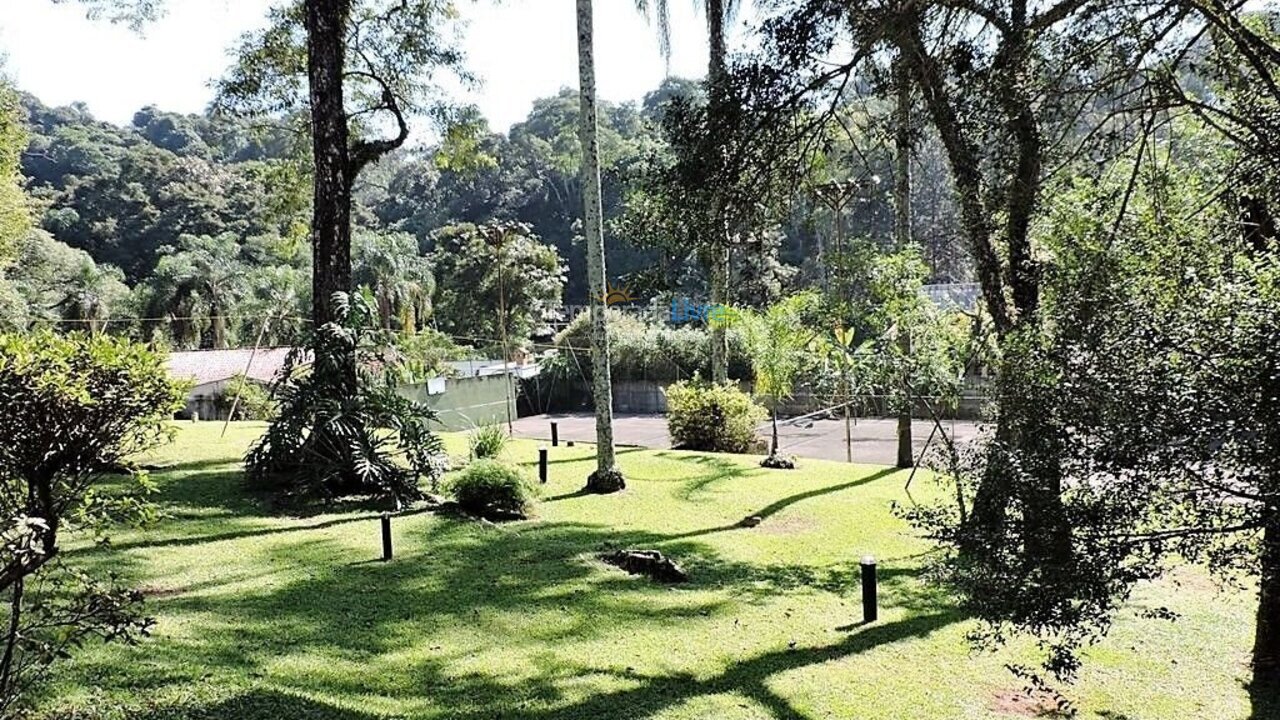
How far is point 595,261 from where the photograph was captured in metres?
10.8

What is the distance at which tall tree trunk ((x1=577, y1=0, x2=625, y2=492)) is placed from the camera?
10.4 metres

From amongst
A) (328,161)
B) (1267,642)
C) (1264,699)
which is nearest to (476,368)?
(328,161)

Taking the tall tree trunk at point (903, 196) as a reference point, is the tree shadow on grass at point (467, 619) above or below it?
below

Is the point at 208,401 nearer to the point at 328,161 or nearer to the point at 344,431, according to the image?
the point at 328,161

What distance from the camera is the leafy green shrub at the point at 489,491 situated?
29.2 ft

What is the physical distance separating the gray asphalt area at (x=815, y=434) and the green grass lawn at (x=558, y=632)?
7544mm

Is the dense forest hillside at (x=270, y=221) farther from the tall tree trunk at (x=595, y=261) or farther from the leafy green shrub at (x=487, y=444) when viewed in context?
the leafy green shrub at (x=487, y=444)

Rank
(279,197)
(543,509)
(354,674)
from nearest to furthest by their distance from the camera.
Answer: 1. (354,674)
2. (543,509)
3. (279,197)

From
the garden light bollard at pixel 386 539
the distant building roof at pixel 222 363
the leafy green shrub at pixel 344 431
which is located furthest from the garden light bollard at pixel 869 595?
the distant building roof at pixel 222 363

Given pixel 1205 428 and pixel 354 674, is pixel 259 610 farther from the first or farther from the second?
pixel 1205 428

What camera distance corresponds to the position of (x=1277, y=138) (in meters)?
3.95

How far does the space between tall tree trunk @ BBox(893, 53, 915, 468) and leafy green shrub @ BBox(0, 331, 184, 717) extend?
5424mm

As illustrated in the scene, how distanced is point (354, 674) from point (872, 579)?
3.54 metres

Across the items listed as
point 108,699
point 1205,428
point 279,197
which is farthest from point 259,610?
point 279,197
